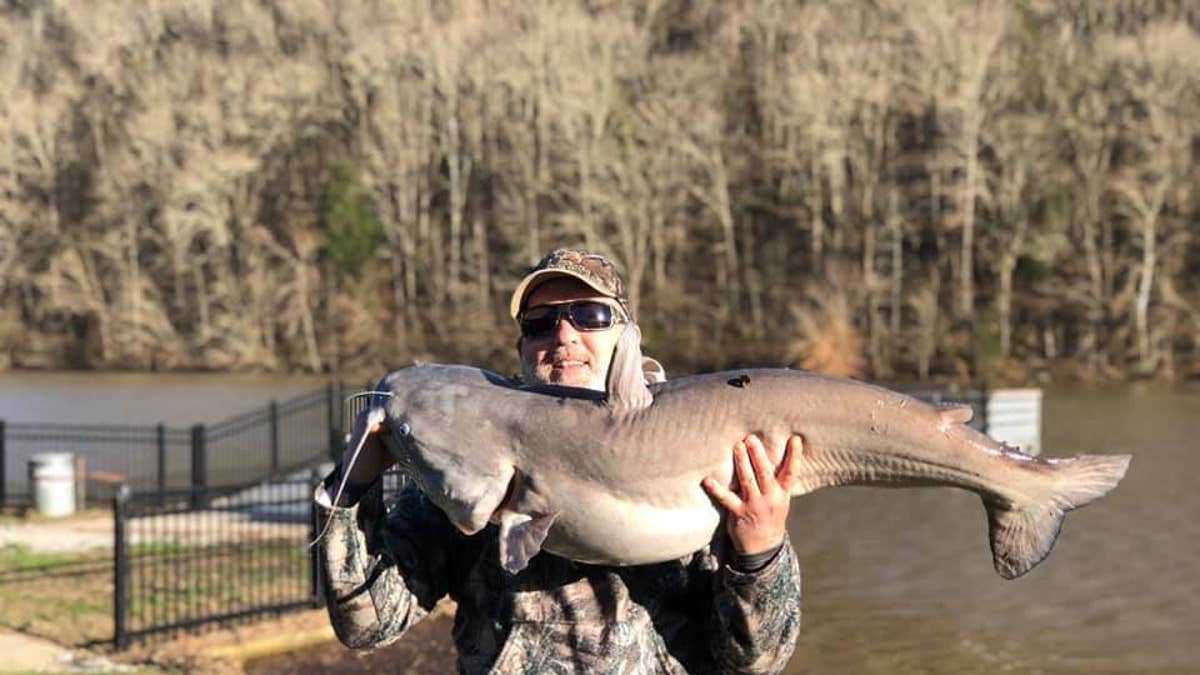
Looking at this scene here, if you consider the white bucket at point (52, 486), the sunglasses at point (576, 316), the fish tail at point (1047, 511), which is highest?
the sunglasses at point (576, 316)

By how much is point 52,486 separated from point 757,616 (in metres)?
13.1

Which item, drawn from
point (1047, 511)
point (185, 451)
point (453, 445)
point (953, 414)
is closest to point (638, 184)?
point (185, 451)

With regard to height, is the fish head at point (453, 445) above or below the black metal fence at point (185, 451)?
above

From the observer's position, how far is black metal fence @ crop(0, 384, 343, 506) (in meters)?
15.3

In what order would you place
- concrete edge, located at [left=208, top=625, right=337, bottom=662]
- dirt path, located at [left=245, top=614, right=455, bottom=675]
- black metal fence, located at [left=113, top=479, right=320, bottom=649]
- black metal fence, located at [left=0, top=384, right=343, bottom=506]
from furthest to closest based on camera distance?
black metal fence, located at [left=0, top=384, right=343, bottom=506]
black metal fence, located at [left=113, top=479, right=320, bottom=649]
concrete edge, located at [left=208, top=625, right=337, bottom=662]
dirt path, located at [left=245, top=614, right=455, bottom=675]

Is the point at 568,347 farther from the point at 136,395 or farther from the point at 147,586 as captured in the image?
the point at 136,395

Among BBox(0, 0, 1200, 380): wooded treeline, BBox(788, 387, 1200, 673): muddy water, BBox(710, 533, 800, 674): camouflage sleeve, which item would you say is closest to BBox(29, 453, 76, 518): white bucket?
BBox(788, 387, 1200, 673): muddy water

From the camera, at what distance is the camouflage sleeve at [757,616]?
2504mm

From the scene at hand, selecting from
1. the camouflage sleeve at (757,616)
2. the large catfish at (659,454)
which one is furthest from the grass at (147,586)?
the camouflage sleeve at (757,616)

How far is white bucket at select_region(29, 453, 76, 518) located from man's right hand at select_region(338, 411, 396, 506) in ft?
40.7

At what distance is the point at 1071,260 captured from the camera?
39625 mm

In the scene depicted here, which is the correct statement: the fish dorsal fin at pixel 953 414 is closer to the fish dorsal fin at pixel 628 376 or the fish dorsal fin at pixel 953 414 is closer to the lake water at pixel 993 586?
the fish dorsal fin at pixel 628 376

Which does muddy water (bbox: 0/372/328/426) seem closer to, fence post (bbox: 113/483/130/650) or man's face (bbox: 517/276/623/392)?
fence post (bbox: 113/483/130/650)

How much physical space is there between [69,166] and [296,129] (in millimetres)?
10672
